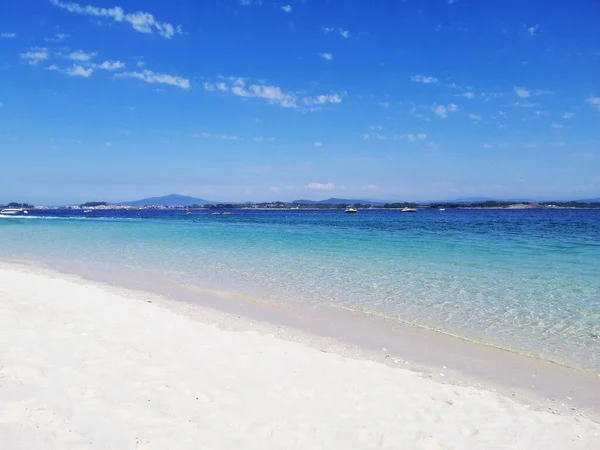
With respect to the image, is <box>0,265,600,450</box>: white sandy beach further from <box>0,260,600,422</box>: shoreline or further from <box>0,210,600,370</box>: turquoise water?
<box>0,210,600,370</box>: turquoise water

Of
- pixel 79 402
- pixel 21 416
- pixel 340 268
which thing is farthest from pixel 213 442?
pixel 340 268

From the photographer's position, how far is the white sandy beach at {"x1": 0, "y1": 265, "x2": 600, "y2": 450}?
386 cm

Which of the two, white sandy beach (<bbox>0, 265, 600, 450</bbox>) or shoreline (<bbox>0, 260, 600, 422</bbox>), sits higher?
white sandy beach (<bbox>0, 265, 600, 450</bbox>)

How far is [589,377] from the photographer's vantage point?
6.05 meters

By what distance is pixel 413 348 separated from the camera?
7160mm

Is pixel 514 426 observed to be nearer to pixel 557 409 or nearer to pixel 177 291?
pixel 557 409

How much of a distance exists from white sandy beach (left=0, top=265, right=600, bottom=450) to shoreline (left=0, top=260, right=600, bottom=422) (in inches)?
19.9

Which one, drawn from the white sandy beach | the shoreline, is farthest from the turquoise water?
the white sandy beach

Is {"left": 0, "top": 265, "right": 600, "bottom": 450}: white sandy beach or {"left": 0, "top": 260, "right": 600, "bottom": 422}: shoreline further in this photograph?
{"left": 0, "top": 260, "right": 600, "bottom": 422}: shoreline

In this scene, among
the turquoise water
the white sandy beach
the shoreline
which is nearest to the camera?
the white sandy beach

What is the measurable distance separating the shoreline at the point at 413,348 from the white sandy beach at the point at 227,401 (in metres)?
0.51

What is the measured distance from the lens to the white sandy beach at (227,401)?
152 inches

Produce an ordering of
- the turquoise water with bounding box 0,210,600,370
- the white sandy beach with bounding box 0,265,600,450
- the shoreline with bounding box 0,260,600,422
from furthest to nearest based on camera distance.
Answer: the turquoise water with bounding box 0,210,600,370 < the shoreline with bounding box 0,260,600,422 < the white sandy beach with bounding box 0,265,600,450

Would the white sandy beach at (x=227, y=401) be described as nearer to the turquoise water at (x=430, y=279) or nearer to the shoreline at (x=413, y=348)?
the shoreline at (x=413, y=348)
